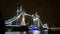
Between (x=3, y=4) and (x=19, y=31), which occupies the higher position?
(x=3, y=4)

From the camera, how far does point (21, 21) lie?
4.31ft

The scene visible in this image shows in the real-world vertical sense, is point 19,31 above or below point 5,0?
below

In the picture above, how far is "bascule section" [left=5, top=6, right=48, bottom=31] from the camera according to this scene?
1.30m

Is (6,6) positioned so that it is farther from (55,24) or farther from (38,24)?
(55,24)

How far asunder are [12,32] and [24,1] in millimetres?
287

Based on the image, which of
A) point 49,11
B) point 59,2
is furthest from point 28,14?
point 59,2

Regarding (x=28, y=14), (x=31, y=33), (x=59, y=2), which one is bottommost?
(x=31, y=33)

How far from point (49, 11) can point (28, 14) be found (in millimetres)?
187

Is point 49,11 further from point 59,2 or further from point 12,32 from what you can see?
point 12,32

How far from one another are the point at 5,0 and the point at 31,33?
36 centimetres

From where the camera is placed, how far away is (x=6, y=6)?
4.37 feet

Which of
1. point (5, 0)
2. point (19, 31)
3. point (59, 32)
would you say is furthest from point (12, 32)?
point (59, 32)

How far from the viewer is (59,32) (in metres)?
1.36

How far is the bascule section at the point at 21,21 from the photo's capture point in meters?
1.30
